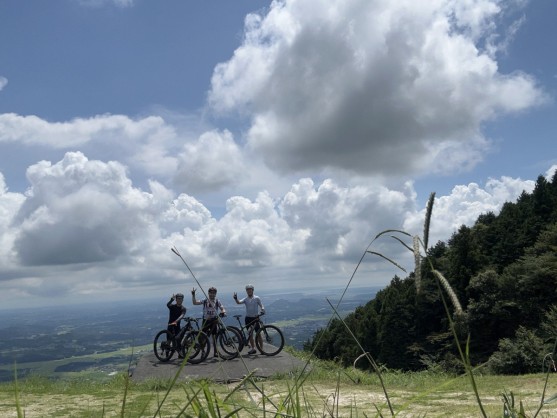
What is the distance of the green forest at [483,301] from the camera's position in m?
37.8

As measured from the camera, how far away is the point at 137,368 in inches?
491

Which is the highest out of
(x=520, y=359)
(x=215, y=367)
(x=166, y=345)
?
(x=166, y=345)

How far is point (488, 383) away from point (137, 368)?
813 cm

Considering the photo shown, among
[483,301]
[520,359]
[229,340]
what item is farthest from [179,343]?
[483,301]

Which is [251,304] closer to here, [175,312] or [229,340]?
[175,312]

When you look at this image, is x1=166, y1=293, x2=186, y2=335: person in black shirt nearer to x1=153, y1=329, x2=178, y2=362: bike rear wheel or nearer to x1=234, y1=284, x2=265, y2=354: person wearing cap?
x1=153, y1=329, x2=178, y2=362: bike rear wheel

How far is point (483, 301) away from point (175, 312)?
35.1 meters

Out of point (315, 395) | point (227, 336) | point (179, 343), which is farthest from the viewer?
point (179, 343)

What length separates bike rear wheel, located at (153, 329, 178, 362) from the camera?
1277cm

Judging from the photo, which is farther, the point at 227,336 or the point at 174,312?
the point at 174,312

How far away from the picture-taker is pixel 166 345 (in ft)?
41.9

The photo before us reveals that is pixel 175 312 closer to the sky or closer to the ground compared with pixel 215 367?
closer to the sky

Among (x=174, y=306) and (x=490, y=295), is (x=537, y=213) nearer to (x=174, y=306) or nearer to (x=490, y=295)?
(x=490, y=295)

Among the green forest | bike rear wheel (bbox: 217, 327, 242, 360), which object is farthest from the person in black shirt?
the green forest
